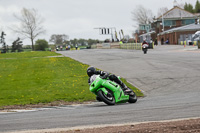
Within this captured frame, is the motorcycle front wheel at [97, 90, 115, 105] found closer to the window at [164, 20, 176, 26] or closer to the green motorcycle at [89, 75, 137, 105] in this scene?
the green motorcycle at [89, 75, 137, 105]

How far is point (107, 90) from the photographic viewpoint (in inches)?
461

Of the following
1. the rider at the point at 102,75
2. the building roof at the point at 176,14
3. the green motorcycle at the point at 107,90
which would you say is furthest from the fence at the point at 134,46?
the green motorcycle at the point at 107,90

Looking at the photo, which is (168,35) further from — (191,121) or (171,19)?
(191,121)

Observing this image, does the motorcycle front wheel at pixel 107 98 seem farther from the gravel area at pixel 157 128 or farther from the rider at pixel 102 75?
the gravel area at pixel 157 128

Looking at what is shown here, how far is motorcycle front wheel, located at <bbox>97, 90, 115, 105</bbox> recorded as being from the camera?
11.5 meters

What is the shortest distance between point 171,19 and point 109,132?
104855mm

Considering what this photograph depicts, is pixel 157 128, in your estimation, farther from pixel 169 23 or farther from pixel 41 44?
pixel 41 44

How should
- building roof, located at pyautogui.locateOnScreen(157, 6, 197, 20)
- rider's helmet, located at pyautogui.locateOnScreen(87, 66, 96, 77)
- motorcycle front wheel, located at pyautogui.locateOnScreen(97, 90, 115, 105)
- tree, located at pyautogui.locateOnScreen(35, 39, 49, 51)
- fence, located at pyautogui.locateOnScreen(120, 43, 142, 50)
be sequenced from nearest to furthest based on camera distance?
motorcycle front wheel, located at pyautogui.locateOnScreen(97, 90, 115, 105) → rider's helmet, located at pyautogui.locateOnScreen(87, 66, 96, 77) → fence, located at pyautogui.locateOnScreen(120, 43, 142, 50) → building roof, located at pyautogui.locateOnScreen(157, 6, 197, 20) → tree, located at pyautogui.locateOnScreen(35, 39, 49, 51)

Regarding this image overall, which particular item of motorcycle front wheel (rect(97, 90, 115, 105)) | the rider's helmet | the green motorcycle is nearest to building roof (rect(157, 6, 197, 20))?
the green motorcycle

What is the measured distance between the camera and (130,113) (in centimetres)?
934

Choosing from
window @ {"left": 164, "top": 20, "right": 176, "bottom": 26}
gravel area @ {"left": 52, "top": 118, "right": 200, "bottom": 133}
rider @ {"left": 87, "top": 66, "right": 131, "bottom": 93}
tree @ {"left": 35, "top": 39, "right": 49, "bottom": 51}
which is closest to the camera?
gravel area @ {"left": 52, "top": 118, "right": 200, "bottom": 133}

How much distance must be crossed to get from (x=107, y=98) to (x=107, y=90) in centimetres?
25

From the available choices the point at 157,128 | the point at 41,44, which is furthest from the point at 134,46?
the point at 157,128

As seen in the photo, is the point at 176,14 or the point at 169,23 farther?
the point at 176,14
